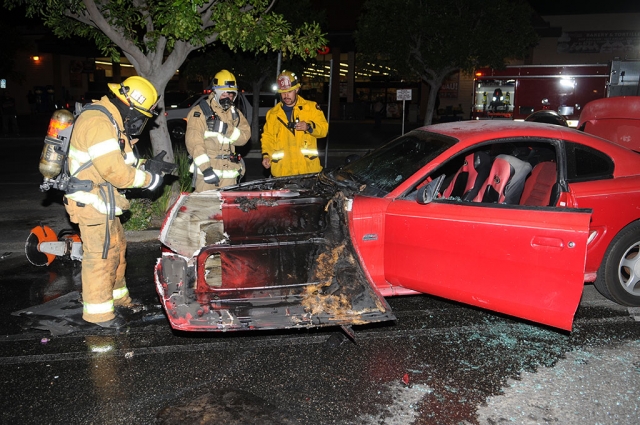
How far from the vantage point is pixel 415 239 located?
4062 mm

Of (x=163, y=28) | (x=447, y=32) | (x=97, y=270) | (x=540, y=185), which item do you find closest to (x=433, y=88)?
(x=447, y=32)

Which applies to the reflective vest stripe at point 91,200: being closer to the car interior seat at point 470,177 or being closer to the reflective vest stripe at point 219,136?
the reflective vest stripe at point 219,136

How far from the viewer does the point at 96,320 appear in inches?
172

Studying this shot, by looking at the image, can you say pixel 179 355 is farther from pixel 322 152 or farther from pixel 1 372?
pixel 322 152

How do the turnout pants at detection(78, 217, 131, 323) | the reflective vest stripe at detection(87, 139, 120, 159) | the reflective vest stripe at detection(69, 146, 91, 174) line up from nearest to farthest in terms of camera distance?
1. the reflective vest stripe at detection(87, 139, 120, 159)
2. the reflective vest stripe at detection(69, 146, 91, 174)
3. the turnout pants at detection(78, 217, 131, 323)

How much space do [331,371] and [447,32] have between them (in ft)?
49.3

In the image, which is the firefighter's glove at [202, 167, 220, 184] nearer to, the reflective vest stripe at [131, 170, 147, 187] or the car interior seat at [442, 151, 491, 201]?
the reflective vest stripe at [131, 170, 147, 187]

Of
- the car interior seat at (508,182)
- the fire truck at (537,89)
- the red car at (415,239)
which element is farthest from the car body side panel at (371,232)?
the fire truck at (537,89)

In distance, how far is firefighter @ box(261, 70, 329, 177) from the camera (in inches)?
255

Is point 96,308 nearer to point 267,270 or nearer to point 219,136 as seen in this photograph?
point 267,270

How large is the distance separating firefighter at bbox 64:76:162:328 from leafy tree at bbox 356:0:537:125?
45.1ft

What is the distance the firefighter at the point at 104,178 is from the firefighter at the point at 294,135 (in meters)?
2.27

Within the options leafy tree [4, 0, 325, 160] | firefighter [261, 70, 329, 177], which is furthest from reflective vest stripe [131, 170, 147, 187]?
leafy tree [4, 0, 325, 160]

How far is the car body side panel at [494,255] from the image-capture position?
364cm
